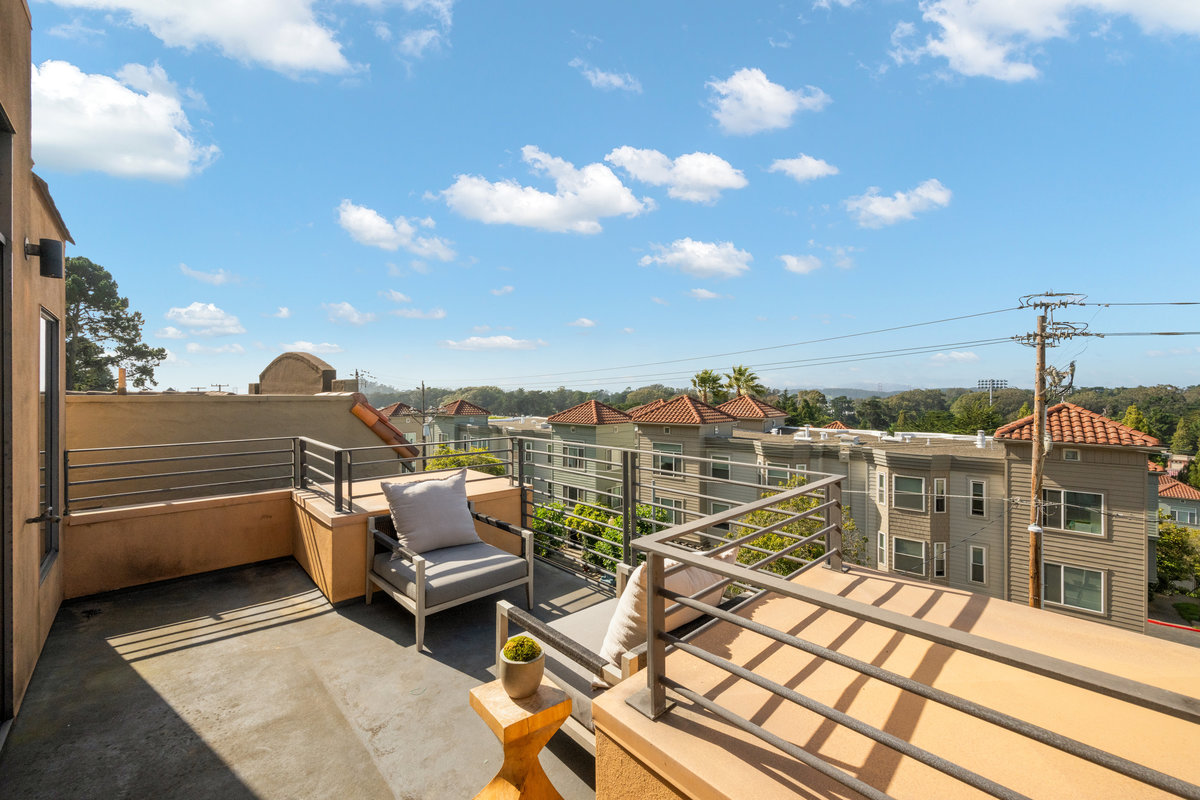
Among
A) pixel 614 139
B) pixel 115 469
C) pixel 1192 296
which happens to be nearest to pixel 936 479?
pixel 1192 296

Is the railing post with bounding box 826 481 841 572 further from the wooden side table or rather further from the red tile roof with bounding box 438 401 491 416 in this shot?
the red tile roof with bounding box 438 401 491 416

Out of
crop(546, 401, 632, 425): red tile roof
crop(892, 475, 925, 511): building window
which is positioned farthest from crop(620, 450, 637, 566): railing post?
crop(546, 401, 632, 425): red tile roof

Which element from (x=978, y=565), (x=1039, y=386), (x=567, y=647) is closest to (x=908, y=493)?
(x=978, y=565)

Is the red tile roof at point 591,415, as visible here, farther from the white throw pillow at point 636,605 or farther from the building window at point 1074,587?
the white throw pillow at point 636,605

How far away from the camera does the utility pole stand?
391 inches

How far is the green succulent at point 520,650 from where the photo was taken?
5.91 feet

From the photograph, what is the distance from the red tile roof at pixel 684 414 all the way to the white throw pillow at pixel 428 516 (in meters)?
16.8

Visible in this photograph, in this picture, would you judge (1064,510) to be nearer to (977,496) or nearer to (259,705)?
(977,496)

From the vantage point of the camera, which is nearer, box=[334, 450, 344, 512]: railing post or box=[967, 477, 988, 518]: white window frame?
box=[334, 450, 344, 512]: railing post

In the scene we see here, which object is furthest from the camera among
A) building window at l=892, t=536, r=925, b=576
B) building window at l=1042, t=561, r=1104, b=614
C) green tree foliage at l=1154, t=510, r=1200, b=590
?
green tree foliage at l=1154, t=510, r=1200, b=590

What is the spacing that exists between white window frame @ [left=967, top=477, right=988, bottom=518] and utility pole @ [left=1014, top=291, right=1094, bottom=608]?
18.3 ft

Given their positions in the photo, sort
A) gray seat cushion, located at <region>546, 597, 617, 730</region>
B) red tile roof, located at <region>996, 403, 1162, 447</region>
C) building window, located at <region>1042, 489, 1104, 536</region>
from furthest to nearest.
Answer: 1. building window, located at <region>1042, 489, 1104, 536</region>
2. red tile roof, located at <region>996, 403, 1162, 447</region>
3. gray seat cushion, located at <region>546, 597, 617, 730</region>

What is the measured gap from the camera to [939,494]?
52.3 feet

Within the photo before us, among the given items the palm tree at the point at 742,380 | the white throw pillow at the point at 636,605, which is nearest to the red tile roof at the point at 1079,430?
the white throw pillow at the point at 636,605
